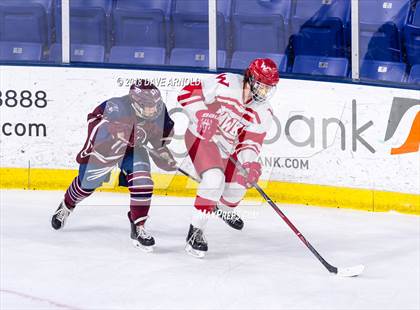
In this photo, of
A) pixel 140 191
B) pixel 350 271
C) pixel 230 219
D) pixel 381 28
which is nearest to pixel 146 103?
pixel 140 191

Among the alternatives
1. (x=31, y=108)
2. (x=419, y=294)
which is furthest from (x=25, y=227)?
(x=419, y=294)

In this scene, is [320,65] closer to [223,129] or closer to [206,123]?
[223,129]

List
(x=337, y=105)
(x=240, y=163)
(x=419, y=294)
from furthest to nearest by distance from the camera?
1. (x=337, y=105)
2. (x=240, y=163)
3. (x=419, y=294)

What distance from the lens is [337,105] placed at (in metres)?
6.11

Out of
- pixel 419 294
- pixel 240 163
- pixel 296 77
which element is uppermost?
pixel 296 77

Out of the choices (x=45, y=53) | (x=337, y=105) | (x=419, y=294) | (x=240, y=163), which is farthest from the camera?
(x=45, y=53)

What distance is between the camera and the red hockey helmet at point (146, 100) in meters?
5.11

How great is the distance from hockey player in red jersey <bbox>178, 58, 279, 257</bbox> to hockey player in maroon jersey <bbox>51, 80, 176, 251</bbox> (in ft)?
0.53

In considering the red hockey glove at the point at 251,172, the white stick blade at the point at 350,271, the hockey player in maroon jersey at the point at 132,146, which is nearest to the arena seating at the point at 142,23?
the hockey player in maroon jersey at the point at 132,146

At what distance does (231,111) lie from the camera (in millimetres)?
5312

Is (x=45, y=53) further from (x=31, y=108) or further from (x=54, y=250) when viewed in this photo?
(x=54, y=250)

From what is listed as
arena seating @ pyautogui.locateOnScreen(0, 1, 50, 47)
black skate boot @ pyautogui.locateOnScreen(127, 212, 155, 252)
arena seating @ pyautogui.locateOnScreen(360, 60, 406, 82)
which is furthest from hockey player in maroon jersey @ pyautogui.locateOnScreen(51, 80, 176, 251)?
arena seating @ pyautogui.locateOnScreen(0, 1, 50, 47)

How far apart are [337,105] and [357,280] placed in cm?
149

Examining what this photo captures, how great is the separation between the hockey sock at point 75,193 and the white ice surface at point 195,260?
18 cm
